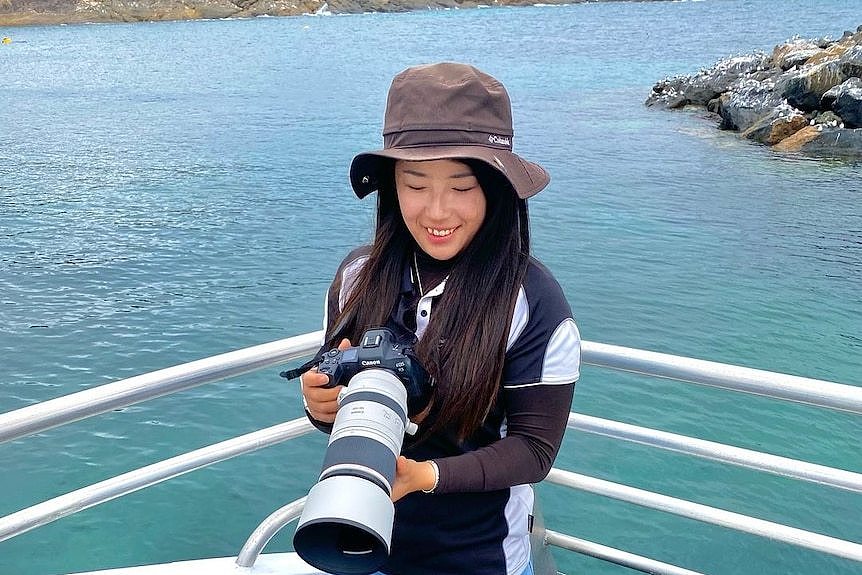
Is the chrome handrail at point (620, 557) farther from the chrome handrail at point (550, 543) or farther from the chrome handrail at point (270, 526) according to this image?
the chrome handrail at point (270, 526)

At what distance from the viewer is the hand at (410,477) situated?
4.43 feet

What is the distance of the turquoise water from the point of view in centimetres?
590

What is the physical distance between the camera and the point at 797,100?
765 inches

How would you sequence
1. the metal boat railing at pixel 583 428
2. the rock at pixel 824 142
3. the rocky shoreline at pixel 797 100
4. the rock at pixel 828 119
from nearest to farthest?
the metal boat railing at pixel 583 428 < the rock at pixel 824 142 < the rocky shoreline at pixel 797 100 < the rock at pixel 828 119

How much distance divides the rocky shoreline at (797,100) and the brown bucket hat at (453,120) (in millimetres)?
18093

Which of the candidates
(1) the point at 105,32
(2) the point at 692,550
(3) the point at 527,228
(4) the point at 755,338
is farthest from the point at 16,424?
(1) the point at 105,32

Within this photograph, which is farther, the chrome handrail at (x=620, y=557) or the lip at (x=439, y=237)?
the chrome handrail at (x=620, y=557)

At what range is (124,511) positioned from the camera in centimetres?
606

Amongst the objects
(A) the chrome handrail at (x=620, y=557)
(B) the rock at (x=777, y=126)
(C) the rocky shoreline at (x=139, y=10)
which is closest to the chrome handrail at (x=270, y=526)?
(A) the chrome handrail at (x=620, y=557)

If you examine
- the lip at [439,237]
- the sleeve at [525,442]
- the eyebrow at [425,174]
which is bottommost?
the sleeve at [525,442]

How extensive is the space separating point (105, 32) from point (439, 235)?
8770 cm

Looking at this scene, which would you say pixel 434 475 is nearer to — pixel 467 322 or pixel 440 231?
pixel 467 322

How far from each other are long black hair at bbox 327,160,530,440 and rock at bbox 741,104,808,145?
1899 cm

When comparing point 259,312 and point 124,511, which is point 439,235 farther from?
point 259,312
